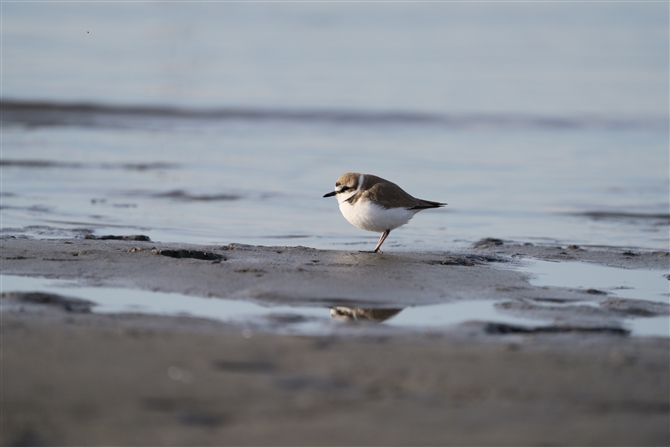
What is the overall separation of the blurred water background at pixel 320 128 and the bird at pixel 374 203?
0.73m

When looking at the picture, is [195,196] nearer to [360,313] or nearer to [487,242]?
[487,242]

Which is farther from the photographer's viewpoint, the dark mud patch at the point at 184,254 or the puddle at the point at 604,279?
the dark mud patch at the point at 184,254

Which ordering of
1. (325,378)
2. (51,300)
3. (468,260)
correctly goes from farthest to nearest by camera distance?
(468,260) → (51,300) → (325,378)

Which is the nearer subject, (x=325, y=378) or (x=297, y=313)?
(x=325, y=378)

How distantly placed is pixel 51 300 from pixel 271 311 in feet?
4.66

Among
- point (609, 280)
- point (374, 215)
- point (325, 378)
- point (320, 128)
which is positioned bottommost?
point (325, 378)

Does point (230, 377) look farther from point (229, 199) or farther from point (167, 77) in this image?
point (167, 77)

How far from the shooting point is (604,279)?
22.4 ft

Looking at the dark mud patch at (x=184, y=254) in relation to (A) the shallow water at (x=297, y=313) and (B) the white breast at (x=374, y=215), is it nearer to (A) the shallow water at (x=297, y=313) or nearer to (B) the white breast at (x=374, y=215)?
(A) the shallow water at (x=297, y=313)

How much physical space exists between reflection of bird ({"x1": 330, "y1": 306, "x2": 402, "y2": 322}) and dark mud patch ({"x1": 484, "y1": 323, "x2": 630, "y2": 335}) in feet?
2.27

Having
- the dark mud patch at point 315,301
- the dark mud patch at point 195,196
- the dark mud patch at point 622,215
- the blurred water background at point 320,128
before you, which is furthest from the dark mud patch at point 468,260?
the dark mud patch at point 195,196

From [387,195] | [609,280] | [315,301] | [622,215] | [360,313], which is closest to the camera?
[360,313]

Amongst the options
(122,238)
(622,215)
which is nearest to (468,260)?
(122,238)

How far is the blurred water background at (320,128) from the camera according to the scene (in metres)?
9.72
